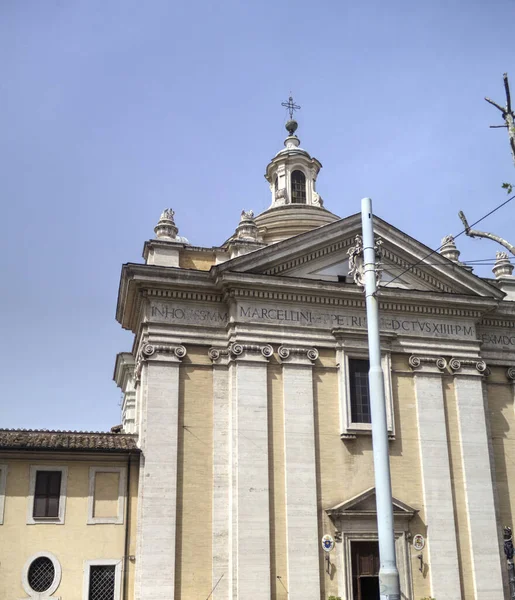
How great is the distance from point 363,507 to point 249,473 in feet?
12.0

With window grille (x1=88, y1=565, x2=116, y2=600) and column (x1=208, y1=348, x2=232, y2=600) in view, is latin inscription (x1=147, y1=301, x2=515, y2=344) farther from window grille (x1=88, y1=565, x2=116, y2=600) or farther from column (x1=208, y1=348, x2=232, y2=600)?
window grille (x1=88, y1=565, x2=116, y2=600)

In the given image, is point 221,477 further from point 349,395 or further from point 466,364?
point 466,364

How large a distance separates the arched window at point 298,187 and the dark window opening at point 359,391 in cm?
1188

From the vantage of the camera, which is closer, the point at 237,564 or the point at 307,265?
the point at 237,564

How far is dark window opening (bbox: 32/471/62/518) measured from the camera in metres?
21.5

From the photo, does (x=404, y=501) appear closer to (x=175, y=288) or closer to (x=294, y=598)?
(x=294, y=598)

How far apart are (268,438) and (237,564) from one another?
3.67 meters

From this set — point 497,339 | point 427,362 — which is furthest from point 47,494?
point 497,339

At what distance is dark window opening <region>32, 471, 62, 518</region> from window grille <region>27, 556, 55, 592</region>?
1.22 meters

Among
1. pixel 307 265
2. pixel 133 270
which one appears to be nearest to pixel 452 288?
pixel 307 265

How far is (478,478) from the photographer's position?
80.7ft

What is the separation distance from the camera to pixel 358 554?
2275 centimetres

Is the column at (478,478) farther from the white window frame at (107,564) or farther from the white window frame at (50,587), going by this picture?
the white window frame at (50,587)

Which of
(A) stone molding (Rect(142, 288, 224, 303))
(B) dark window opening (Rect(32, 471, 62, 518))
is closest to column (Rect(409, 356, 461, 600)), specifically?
(A) stone molding (Rect(142, 288, 224, 303))
